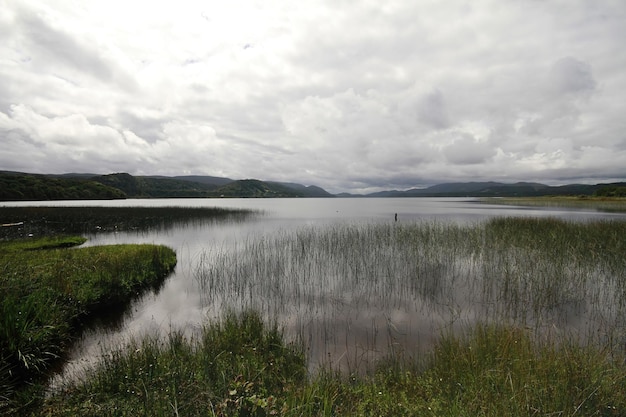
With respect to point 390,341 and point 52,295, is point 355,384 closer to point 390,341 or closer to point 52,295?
point 390,341

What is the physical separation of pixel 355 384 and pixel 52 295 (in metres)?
12.2

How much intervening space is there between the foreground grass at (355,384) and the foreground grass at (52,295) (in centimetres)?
197

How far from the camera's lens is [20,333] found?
7480 millimetres

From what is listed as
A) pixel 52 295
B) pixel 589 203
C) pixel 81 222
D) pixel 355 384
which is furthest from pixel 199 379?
pixel 589 203

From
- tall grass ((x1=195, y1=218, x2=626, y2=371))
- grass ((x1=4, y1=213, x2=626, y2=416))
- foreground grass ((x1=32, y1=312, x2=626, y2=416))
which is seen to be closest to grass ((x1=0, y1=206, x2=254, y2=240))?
tall grass ((x1=195, y1=218, x2=626, y2=371))

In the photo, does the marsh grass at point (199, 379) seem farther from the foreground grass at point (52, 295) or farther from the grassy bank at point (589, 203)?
the grassy bank at point (589, 203)

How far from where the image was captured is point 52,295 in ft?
35.2

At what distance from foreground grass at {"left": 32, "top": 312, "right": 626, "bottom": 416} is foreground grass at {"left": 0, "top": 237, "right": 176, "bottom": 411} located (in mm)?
1970

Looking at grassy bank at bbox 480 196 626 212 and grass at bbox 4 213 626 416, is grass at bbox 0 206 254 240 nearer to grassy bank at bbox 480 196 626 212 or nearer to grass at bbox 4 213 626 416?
grass at bbox 4 213 626 416

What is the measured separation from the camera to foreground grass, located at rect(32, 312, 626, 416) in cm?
464

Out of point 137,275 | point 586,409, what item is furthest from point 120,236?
point 586,409

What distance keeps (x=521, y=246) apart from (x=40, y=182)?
750ft

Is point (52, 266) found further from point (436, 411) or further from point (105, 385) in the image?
point (436, 411)

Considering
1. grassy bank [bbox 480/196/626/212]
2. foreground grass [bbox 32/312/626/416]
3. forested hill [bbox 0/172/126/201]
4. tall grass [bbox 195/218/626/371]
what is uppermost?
forested hill [bbox 0/172/126/201]
